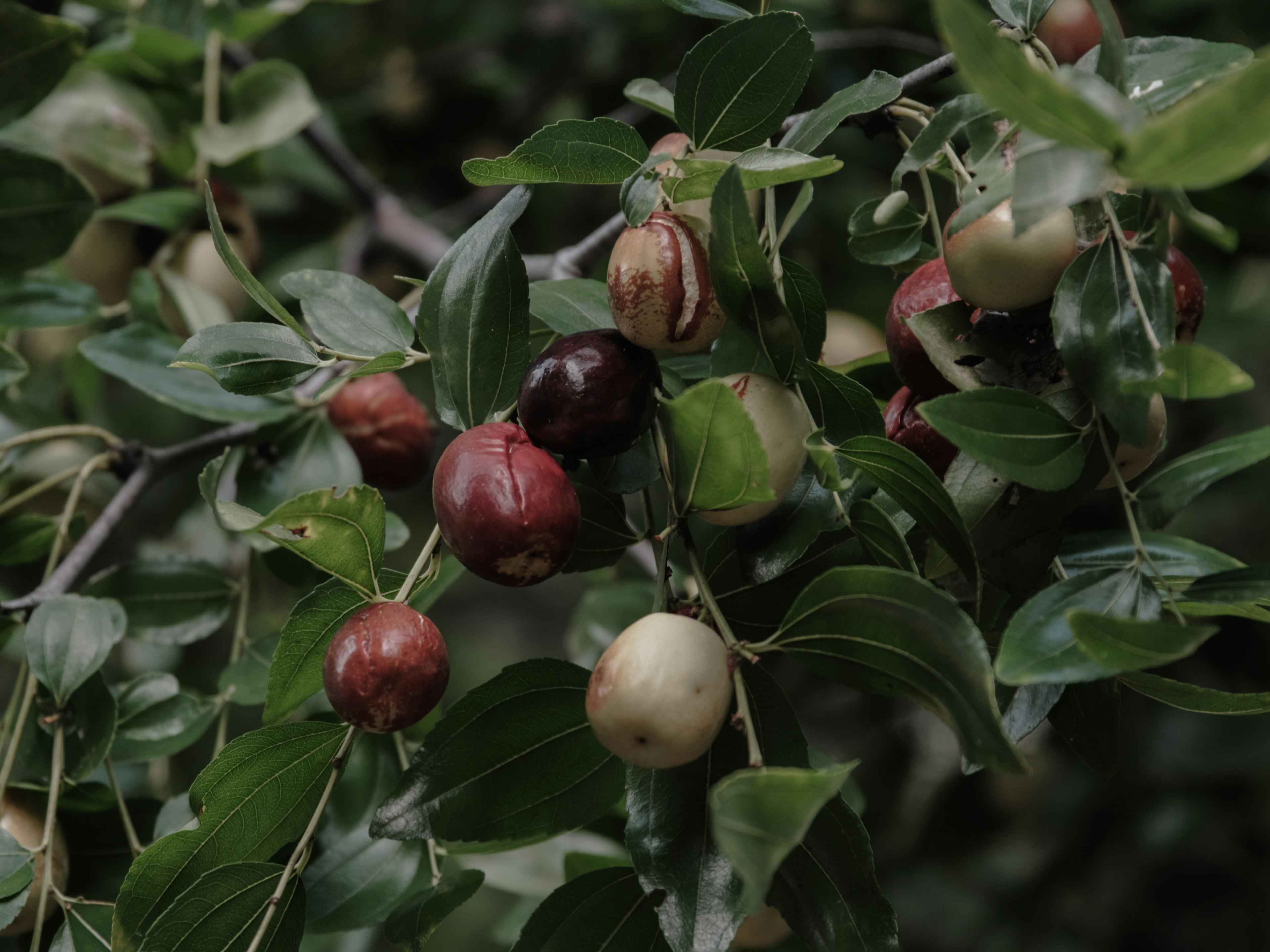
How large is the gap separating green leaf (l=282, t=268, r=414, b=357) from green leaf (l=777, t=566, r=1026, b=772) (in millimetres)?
249

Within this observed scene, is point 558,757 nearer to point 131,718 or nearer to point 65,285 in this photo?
point 131,718

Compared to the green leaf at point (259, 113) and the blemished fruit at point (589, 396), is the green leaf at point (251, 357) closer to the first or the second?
the blemished fruit at point (589, 396)

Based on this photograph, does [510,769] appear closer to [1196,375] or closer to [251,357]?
[251,357]

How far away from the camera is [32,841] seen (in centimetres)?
57

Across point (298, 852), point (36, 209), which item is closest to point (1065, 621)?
point (298, 852)

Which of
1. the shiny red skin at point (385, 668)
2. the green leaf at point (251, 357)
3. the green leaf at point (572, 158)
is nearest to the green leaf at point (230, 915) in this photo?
the shiny red skin at point (385, 668)

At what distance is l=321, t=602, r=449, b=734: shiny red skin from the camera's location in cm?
40

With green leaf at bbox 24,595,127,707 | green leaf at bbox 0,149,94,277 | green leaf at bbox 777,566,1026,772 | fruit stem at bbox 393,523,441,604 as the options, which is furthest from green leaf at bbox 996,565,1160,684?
green leaf at bbox 0,149,94,277

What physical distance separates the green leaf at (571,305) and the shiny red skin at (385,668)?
169mm

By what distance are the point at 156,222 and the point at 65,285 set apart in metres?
0.09

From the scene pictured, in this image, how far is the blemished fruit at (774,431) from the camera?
408mm

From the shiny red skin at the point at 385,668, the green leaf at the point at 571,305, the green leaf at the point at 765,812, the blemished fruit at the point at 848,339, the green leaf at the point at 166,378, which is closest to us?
the green leaf at the point at 765,812

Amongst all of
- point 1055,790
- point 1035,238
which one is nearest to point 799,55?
point 1035,238

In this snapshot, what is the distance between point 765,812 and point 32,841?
478mm
